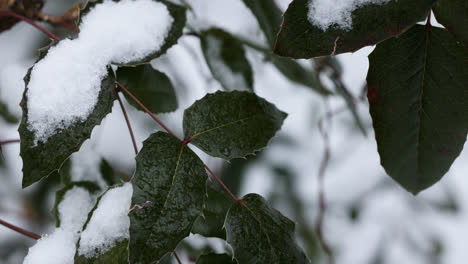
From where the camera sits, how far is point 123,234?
0.48m

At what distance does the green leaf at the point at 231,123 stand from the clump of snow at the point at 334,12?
0.51 feet

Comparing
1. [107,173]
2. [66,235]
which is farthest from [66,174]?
[66,235]

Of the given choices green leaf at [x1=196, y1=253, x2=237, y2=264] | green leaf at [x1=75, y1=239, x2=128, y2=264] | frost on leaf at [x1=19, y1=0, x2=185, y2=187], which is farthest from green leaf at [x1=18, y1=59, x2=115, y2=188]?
green leaf at [x1=196, y1=253, x2=237, y2=264]

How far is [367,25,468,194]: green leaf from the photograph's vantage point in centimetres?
44

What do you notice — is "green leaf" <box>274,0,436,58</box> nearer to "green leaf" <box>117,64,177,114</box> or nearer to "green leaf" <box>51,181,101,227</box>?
"green leaf" <box>117,64,177,114</box>

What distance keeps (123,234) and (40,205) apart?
916mm

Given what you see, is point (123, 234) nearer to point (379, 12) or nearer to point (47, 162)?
point (47, 162)

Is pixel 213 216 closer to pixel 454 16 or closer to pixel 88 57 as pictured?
pixel 88 57

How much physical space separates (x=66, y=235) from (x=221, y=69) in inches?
13.7

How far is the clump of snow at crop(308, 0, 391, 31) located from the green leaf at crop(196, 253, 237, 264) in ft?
1.07

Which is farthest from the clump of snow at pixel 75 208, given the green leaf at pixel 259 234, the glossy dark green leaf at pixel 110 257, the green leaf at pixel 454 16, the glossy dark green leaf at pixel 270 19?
the green leaf at pixel 454 16

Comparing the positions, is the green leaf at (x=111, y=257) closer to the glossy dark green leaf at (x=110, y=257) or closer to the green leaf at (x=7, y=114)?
the glossy dark green leaf at (x=110, y=257)

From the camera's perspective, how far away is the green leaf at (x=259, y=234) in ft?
1.59

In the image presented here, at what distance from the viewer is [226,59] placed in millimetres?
724
